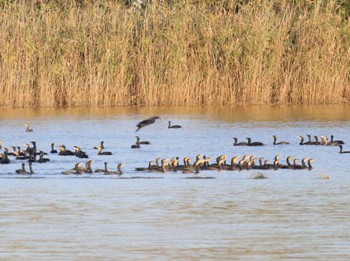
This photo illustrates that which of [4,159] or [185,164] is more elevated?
[185,164]

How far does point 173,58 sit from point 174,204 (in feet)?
47.1

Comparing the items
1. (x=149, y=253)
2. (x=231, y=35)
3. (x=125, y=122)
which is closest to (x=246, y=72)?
(x=231, y=35)

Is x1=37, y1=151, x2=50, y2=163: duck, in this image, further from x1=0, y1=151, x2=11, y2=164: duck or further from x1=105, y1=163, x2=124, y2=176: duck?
x1=105, y1=163, x2=124, y2=176: duck

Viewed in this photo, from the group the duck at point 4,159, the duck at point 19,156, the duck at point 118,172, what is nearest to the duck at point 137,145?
the duck at point 19,156

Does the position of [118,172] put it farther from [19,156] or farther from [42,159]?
[19,156]

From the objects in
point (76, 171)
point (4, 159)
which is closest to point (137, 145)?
point (4, 159)

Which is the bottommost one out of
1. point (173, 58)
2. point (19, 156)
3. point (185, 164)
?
point (19, 156)

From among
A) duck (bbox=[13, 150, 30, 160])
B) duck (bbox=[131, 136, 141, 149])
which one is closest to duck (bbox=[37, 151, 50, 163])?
duck (bbox=[13, 150, 30, 160])

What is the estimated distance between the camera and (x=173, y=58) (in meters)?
28.1

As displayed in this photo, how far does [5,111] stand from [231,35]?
19.0 ft

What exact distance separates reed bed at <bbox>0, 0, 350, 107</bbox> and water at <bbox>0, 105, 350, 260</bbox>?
4003 millimetres

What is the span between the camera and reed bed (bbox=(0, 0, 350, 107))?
27859 mm

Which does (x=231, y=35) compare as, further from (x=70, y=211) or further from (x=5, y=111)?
(x=70, y=211)

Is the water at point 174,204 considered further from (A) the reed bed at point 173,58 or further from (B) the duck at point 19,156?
(A) the reed bed at point 173,58
